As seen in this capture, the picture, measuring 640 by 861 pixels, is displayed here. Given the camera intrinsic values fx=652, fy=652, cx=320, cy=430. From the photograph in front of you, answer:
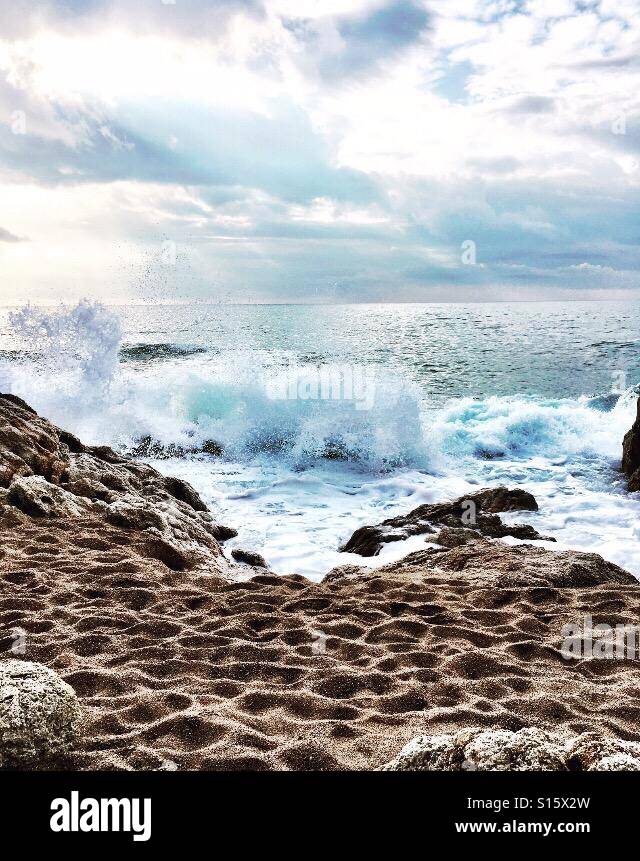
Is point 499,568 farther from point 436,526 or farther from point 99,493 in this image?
point 99,493

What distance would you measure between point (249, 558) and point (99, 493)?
2.09 meters

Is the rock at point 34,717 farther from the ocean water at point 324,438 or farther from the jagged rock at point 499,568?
the ocean water at point 324,438

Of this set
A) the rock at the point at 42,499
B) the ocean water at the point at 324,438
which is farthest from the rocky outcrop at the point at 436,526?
the rock at the point at 42,499

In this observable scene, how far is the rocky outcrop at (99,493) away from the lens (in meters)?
6.52

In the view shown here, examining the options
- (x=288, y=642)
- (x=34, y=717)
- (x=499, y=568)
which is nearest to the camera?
(x=34, y=717)

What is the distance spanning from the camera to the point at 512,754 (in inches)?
81.6

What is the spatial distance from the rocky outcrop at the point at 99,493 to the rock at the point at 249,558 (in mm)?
186

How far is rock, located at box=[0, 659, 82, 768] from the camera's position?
97.0 inches

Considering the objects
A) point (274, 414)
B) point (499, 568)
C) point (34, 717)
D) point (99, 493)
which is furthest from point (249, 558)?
point (274, 414)

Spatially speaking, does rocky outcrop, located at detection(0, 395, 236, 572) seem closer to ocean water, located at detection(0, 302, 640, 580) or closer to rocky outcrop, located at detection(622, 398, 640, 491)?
ocean water, located at detection(0, 302, 640, 580)

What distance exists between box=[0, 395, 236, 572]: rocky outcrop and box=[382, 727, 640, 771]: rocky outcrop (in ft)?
13.7
